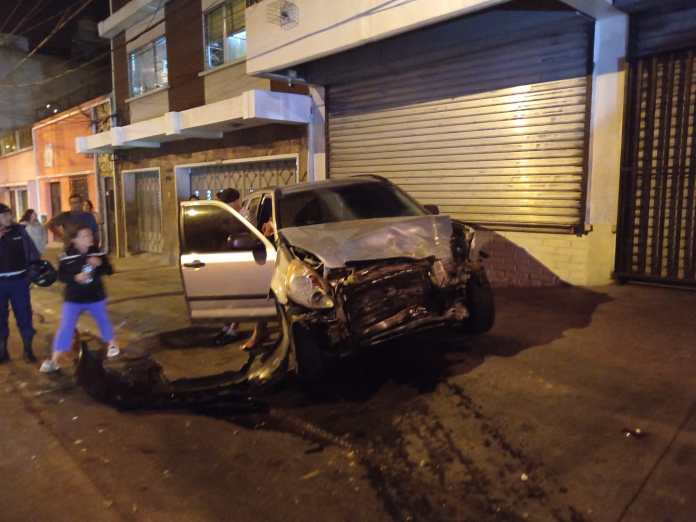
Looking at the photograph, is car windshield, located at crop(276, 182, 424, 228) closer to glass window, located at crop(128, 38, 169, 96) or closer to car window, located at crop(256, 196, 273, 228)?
car window, located at crop(256, 196, 273, 228)

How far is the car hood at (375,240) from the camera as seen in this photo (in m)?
4.53

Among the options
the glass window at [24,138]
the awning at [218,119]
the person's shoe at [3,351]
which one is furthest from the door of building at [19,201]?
the person's shoe at [3,351]

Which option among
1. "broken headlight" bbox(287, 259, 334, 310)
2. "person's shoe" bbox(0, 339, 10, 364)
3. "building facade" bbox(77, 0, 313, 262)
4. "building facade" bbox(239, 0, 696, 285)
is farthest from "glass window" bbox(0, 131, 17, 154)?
"broken headlight" bbox(287, 259, 334, 310)

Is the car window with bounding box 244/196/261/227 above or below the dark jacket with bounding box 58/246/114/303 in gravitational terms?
above

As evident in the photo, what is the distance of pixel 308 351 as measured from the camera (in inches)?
177

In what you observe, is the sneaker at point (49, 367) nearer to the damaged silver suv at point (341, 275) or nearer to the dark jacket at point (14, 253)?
the dark jacket at point (14, 253)

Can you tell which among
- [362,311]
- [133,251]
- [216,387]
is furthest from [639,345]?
[133,251]

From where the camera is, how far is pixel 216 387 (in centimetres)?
495

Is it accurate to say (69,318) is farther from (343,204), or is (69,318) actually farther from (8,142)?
(8,142)

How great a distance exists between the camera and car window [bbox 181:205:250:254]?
611 centimetres

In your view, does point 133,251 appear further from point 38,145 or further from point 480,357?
point 480,357

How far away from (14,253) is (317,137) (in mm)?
6309

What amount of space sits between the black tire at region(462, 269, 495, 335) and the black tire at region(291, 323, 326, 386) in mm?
1357

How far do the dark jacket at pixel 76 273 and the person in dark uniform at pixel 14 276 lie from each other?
0.82m
